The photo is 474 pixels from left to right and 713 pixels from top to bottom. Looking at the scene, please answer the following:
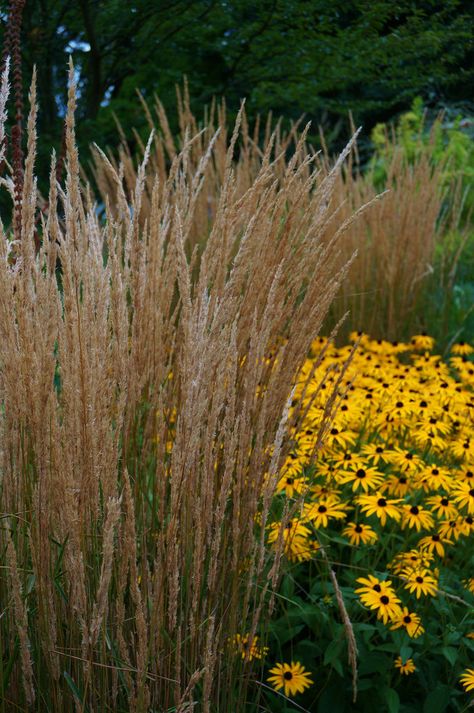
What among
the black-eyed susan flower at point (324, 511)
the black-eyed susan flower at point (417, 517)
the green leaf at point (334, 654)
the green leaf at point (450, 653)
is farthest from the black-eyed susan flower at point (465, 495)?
the green leaf at point (334, 654)

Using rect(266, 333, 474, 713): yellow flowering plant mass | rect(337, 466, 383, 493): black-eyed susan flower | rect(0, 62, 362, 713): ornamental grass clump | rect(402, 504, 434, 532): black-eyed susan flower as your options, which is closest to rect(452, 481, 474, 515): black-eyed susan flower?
rect(266, 333, 474, 713): yellow flowering plant mass

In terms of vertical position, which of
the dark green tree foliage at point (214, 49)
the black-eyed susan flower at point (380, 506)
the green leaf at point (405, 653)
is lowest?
the green leaf at point (405, 653)

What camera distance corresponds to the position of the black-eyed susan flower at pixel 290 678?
72.4 inches

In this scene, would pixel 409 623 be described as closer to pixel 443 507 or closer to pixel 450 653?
pixel 450 653

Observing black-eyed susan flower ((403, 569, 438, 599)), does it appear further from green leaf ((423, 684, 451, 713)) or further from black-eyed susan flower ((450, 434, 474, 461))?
black-eyed susan flower ((450, 434, 474, 461))

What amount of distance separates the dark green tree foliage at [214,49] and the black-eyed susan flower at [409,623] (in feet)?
19.9

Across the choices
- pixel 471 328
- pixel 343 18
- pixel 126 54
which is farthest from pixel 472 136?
pixel 471 328

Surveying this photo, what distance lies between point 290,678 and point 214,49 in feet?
22.5

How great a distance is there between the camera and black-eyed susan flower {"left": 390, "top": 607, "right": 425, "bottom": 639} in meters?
1.87

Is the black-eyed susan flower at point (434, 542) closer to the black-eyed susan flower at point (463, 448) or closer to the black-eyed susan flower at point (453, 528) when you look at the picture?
the black-eyed susan flower at point (453, 528)

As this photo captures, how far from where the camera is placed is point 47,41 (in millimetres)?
6906

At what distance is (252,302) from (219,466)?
1.18 ft

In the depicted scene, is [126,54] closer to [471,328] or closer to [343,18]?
[343,18]

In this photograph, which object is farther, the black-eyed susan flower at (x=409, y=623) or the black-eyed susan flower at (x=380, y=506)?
the black-eyed susan flower at (x=380, y=506)
